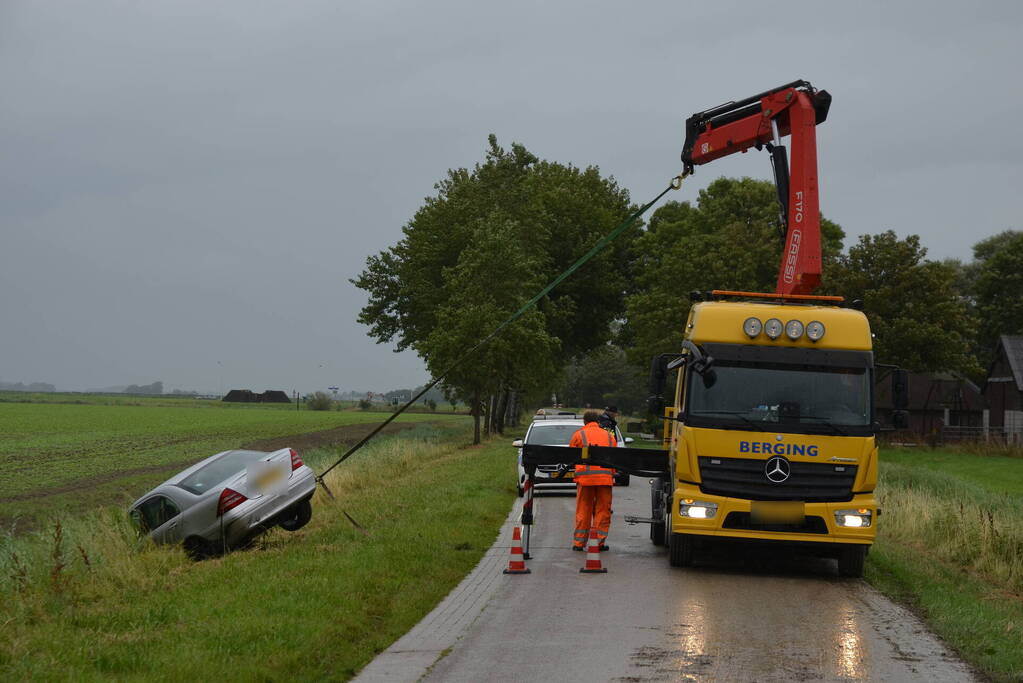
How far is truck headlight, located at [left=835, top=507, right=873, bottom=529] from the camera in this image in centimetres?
1212

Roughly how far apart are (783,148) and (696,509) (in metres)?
5.76

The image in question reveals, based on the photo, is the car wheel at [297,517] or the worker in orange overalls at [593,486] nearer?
the worker in orange overalls at [593,486]

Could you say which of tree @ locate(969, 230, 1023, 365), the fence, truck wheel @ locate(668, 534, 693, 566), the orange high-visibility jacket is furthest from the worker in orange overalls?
tree @ locate(969, 230, 1023, 365)

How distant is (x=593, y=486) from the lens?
1360 cm

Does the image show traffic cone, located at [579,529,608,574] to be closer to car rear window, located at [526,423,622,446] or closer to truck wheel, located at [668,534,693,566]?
truck wheel, located at [668,534,693,566]

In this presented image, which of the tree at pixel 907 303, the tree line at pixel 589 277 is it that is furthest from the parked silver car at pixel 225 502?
the tree at pixel 907 303

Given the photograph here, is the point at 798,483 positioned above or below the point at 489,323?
below

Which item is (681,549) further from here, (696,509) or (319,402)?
(319,402)

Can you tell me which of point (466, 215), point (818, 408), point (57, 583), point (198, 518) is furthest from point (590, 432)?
point (466, 215)

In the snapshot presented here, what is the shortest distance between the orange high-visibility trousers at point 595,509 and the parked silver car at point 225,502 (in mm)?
3643

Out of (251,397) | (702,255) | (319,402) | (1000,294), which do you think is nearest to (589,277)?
(702,255)

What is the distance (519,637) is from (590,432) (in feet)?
16.6

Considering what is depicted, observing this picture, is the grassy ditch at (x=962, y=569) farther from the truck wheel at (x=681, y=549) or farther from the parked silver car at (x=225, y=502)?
the parked silver car at (x=225, y=502)

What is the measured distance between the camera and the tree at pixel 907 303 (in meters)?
47.8
